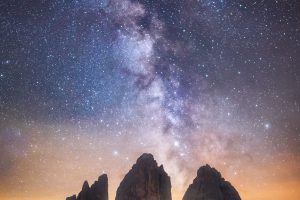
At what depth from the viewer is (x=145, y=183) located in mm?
56062

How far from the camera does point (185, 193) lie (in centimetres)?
6344

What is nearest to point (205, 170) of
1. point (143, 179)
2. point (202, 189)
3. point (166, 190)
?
point (202, 189)

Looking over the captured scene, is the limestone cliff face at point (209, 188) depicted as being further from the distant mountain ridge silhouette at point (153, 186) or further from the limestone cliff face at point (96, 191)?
the limestone cliff face at point (96, 191)

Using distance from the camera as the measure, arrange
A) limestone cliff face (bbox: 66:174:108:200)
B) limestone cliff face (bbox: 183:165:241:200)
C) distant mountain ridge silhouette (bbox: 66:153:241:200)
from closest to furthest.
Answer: limestone cliff face (bbox: 66:174:108:200), distant mountain ridge silhouette (bbox: 66:153:241:200), limestone cliff face (bbox: 183:165:241:200)

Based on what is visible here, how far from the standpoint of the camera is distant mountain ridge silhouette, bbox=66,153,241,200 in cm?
5538

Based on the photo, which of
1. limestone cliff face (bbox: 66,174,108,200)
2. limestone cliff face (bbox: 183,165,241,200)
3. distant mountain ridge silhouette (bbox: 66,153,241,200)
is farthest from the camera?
limestone cliff face (bbox: 183,165,241,200)

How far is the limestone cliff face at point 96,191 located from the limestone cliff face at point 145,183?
366 centimetres

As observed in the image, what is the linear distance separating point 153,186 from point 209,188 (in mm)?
12019

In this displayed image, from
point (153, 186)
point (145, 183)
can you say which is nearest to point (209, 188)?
point (153, 186)

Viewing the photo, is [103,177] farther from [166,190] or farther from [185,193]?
[185,193]

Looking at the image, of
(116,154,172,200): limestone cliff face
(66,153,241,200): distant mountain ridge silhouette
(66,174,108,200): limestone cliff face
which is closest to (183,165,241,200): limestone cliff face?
(66,153,241,200): distant mountain ridge silhouette

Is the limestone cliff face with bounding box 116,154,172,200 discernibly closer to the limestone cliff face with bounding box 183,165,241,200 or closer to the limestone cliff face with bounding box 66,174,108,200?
the limestone cliff face with bounding box 66,174,108,200

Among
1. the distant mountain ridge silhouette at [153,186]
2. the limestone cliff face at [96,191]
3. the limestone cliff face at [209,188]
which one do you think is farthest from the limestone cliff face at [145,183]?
the limestone cliff face at [209,188]

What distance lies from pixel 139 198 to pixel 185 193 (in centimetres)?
1316
